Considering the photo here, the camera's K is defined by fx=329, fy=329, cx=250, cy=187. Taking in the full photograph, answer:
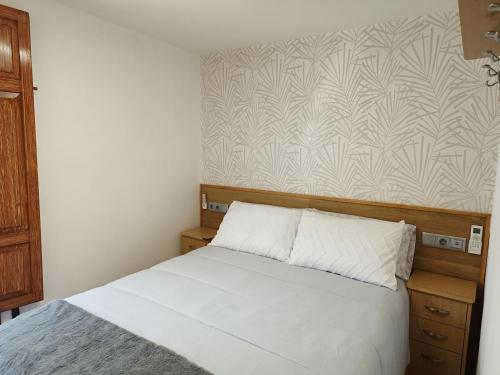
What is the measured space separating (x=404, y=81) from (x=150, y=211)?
217cm

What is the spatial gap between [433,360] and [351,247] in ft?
2.57

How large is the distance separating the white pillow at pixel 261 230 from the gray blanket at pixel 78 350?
3.92 ft

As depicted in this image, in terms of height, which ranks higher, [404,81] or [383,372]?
[404,81]

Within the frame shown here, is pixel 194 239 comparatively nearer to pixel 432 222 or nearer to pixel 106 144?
pixel 106 144

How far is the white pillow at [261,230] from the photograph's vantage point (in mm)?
2375

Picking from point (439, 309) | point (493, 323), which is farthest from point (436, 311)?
point (493, 323)

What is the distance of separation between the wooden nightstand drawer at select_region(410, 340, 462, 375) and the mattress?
24cm

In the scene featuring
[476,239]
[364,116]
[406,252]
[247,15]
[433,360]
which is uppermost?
[247,15]

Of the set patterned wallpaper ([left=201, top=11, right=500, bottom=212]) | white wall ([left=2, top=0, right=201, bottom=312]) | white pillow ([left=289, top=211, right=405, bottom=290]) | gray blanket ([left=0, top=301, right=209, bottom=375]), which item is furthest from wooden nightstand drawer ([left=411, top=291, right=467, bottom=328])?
white wall ([left=2, top=0, right=201, bottom=312])

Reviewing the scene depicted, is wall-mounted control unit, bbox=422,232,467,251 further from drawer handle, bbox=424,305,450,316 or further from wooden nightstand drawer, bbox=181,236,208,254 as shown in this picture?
wooden nightstand drawer, bbox=181,236,208,254

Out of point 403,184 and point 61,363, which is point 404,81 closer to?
point 403,184

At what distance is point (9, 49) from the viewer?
178 centimetres

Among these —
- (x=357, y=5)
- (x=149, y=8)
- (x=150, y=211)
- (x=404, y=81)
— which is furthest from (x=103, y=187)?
(x=404, y=81)

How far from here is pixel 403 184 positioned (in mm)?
2268
